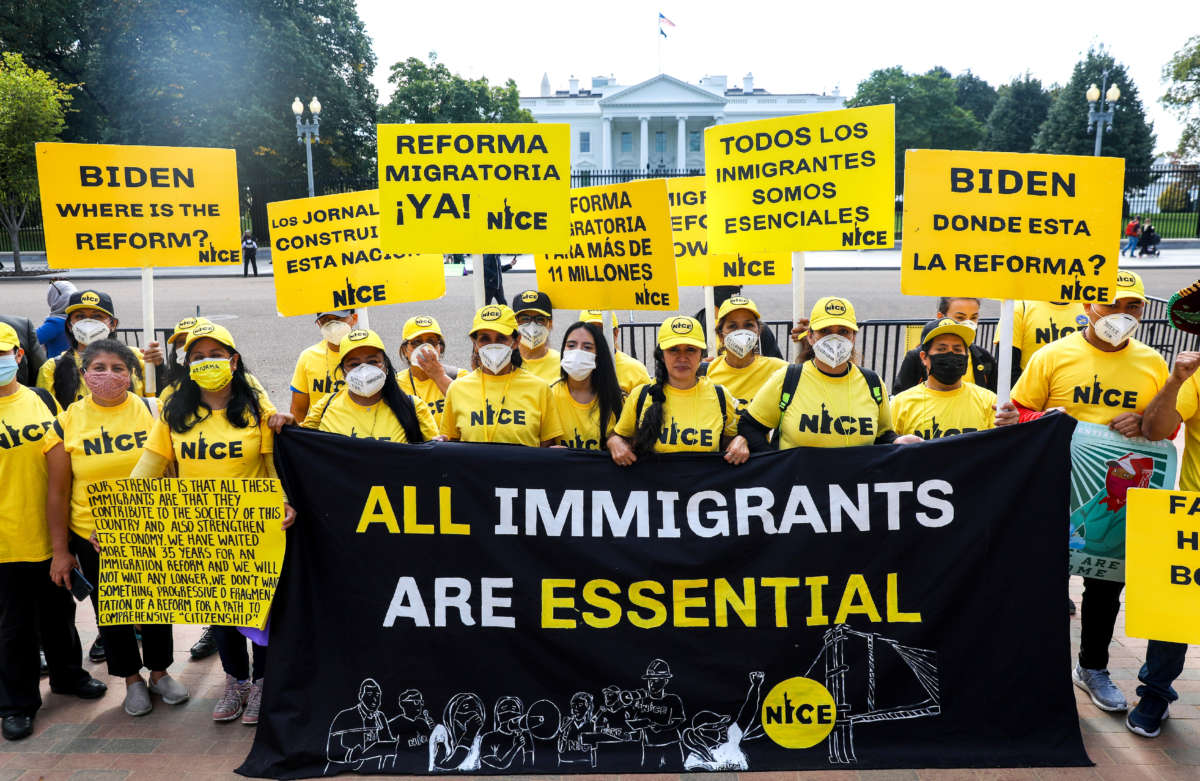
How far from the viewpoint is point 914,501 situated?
4055 mm

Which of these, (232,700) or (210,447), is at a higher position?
(210,447)

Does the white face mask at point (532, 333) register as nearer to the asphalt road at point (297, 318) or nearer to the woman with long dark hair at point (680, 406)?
the woman with long dark hair at point (680, 406)

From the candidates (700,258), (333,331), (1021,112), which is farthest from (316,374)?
(1021,112)

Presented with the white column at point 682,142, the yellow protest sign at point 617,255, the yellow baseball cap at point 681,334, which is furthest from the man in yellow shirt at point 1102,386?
the white column at point 682,142

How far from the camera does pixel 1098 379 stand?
4.54m

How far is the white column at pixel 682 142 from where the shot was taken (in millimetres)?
87375

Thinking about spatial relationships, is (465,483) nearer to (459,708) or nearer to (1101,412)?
(459,708)

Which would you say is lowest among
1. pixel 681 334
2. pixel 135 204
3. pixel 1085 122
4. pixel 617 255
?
pixel 681 334

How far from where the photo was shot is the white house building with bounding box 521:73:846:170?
288ft

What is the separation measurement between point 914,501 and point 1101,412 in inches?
53.1

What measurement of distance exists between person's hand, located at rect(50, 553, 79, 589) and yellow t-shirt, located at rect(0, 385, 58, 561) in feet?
0.27

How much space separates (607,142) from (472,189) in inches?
3539

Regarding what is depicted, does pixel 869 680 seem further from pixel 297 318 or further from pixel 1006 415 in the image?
pixel 297 318

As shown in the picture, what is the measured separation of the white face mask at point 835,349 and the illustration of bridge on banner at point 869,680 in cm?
131
